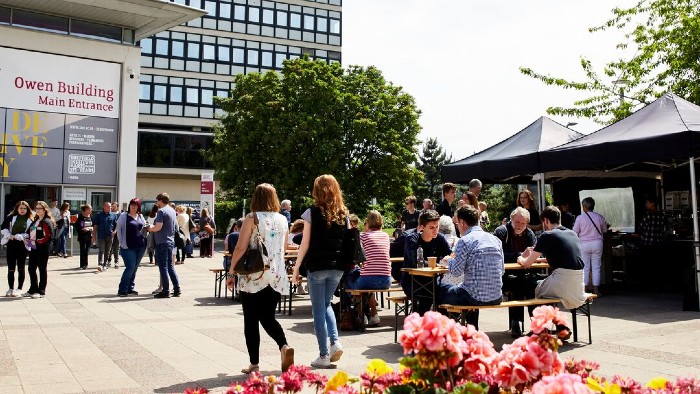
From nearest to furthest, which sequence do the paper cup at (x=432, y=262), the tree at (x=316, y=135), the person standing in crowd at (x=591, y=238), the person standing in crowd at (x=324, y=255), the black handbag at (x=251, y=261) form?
the black handbag at (x=251, y=261) → the person standing in crowd at (x=324, y=255) → the paper cup at (x=432, y=262) → the person standing in crowd at (x=591, y=238) → the tree at (x=316, y=135)

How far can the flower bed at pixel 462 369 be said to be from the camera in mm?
1899

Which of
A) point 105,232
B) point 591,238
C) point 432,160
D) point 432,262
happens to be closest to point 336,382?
point 432,262

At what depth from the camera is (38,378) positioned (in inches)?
221

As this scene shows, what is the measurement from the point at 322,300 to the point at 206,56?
148ft

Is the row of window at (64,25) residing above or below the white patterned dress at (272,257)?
above

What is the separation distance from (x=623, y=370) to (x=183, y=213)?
642 inches

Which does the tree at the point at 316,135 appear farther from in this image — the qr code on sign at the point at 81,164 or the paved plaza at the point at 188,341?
the paved plaza at the point at 188,341

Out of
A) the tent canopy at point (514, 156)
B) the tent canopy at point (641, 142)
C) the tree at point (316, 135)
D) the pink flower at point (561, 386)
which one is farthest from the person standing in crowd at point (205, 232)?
the pink flower at point (561, 386)

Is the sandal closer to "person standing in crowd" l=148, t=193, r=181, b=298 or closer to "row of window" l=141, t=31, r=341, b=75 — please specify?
"person standing in crowd" l=148, t=193, r=181, b=298

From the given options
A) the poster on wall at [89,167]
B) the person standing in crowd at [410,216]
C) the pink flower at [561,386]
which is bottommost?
the pink flower at [561,386]

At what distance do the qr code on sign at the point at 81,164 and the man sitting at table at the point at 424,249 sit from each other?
17.8 meters

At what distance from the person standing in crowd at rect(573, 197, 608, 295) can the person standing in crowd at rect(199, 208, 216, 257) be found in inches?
555

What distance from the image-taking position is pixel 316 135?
33.3m

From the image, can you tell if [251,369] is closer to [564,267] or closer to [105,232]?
[564,267]
